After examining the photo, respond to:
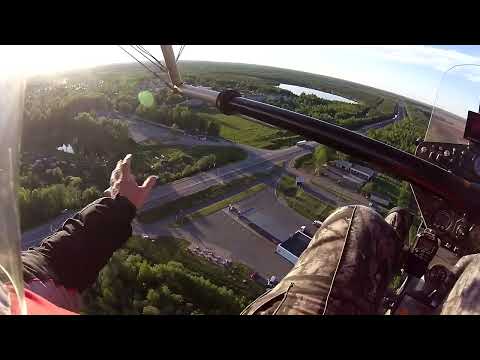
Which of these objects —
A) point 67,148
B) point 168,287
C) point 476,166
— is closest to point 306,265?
point 476,166

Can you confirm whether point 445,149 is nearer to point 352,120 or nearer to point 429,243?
point 429,243

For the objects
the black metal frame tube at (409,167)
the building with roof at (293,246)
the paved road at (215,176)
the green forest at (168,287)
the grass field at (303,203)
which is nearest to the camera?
the black metal frame tube at (409,167)

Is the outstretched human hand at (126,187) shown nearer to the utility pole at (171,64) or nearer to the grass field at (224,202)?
the utility pole at (171,64)

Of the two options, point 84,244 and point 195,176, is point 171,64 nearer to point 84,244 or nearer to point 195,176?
point 84,244

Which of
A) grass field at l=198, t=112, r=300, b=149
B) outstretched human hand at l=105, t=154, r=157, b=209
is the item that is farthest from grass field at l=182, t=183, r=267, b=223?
outstretched human hand at l=105, t=154, r=157, b=209

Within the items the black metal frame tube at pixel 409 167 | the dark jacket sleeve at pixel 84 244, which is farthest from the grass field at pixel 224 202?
the black metal frame tube at pixel 409 167

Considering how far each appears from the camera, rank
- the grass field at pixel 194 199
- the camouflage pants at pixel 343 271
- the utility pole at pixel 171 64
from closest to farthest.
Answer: the camouflage pants at pixel 343 271
the utility pole at pixel 171 64
the grass field at pixel 194 199

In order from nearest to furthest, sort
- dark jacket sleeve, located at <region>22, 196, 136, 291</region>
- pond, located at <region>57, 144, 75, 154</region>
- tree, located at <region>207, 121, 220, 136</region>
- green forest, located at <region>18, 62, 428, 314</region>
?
dark jacket sleeve, located at <region>22, 196, 136, 291</region> → green forest, located at <region>18, 62, 428, 314</region> → pond, located at <region>57, 144, 75, 154</region> → tree, located at <region>207, 121, 220, 136</region>

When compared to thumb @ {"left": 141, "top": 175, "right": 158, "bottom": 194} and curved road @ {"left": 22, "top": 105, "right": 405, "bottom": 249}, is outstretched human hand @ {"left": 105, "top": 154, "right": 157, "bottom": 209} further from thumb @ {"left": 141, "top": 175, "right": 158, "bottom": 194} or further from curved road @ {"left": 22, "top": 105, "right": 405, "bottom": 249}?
curved road @ {"left": 22, "top": 105, "right": 405, "bottom": 249}
